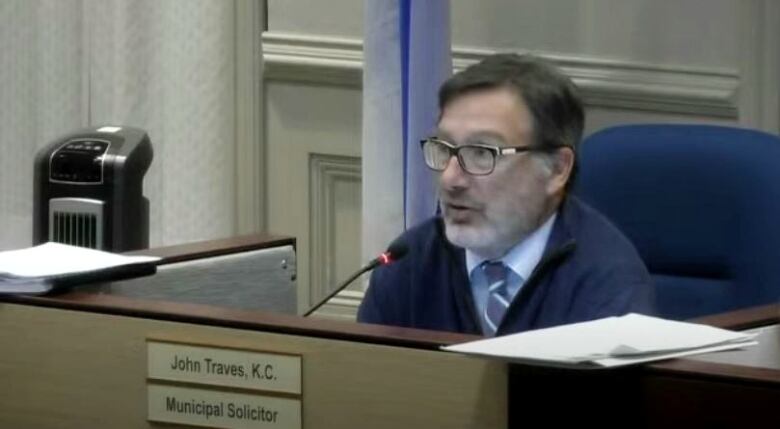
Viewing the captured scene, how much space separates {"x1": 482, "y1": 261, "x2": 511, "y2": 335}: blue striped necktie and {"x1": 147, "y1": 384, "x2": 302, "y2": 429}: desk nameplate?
0.73 metres

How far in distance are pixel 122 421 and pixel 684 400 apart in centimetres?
60

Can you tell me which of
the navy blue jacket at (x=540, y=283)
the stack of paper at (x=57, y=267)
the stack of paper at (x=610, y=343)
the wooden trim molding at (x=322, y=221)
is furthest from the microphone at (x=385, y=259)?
the wooden trim molding at (x=322, y=221)

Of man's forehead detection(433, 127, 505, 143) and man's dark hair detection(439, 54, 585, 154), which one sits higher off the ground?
man's dark hair detection(439, 54, 585, 154)

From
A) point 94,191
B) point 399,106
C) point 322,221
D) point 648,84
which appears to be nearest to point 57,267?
point 94,191

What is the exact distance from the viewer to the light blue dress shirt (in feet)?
7.74

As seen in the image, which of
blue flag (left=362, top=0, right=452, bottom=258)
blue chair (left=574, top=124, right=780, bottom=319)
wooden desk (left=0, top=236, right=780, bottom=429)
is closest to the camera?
wooden desk (left=0, top=236, right=780, bottom=429)

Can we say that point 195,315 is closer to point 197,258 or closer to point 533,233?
point 197,258

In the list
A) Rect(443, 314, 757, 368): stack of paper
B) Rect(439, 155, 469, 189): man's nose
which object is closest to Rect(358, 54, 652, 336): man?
Rect(439, 155, 469, 189): man's nose

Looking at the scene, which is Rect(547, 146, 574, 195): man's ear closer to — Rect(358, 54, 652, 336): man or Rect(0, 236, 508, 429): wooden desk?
Rect(358, 54, 652, 336): man

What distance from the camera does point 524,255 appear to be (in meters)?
2.40

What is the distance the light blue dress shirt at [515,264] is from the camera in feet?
7.74

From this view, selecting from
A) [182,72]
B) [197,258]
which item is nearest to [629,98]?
[182,72]

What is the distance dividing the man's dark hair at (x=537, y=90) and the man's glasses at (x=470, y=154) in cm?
6

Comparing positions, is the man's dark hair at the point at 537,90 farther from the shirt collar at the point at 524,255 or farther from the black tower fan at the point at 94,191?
the black tower fan at the point at 94,191
